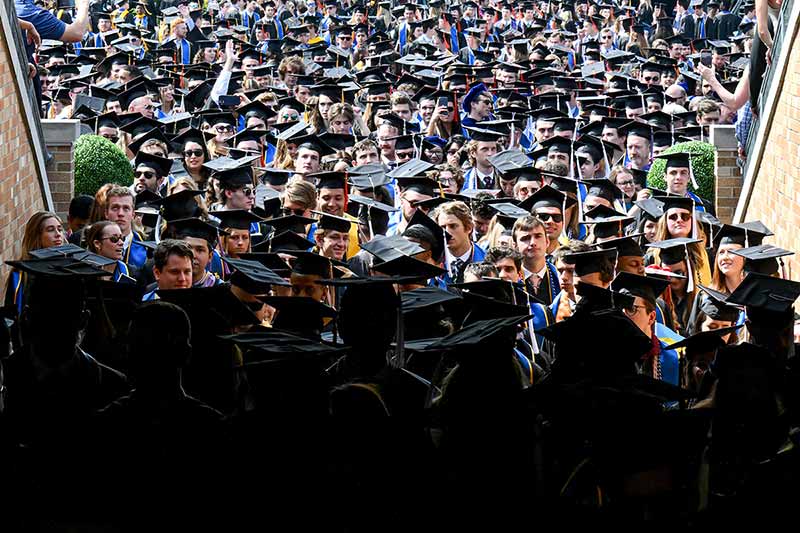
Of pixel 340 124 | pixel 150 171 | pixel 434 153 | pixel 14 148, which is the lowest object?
pixel 434 153

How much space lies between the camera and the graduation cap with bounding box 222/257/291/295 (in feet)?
24.6

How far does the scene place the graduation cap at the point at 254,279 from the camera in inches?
295

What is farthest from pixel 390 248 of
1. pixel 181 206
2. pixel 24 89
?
pixel 24 89

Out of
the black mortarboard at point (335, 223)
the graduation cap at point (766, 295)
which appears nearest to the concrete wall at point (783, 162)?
the black mortarboard at point (335, 223)

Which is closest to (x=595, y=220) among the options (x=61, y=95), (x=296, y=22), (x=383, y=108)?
(x=383, y=108)

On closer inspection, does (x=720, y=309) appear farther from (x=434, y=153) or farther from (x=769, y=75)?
(x=434, y=153)

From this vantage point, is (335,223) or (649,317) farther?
(335,223)

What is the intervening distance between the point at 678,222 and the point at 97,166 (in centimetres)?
530

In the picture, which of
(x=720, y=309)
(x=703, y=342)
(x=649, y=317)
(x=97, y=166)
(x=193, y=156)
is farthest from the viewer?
(x=193, y=156)

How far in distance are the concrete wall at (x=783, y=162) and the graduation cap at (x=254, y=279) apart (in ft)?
13.2

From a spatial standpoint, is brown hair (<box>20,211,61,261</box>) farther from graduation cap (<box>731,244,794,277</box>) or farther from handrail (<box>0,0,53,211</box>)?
graduation cap (<box>731,244,794,277</box>)

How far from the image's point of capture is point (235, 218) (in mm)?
9875

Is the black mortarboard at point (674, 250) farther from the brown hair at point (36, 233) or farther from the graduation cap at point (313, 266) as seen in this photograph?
the brown hair at point (36, 233)

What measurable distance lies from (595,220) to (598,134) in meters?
4.69
